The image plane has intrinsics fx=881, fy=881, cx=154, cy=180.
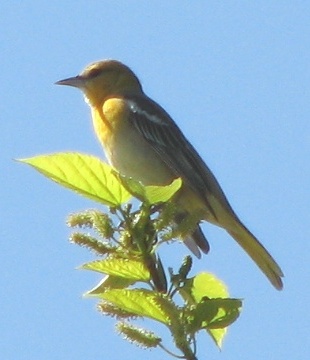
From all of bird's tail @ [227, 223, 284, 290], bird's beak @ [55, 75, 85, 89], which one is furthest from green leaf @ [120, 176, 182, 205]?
bird's beak @ [55, 75, 85, 89]

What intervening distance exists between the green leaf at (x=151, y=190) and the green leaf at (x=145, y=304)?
0.86 feet

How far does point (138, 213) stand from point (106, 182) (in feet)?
0.43

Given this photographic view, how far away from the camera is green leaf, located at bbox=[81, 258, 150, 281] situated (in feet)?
6.36

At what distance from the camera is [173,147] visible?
231 inches

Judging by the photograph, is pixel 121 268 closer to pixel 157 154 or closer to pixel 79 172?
pixel 79 172

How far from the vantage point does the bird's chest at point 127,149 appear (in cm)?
554

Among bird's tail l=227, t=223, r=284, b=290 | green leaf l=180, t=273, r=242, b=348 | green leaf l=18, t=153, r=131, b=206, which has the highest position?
bird's tail l=227, t=223, r=284, b=290

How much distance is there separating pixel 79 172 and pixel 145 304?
360 millimetres

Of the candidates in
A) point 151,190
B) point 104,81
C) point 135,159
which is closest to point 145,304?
point 151,190

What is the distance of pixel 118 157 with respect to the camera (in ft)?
18.2

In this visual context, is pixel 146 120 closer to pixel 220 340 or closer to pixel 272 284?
pixel 272 284

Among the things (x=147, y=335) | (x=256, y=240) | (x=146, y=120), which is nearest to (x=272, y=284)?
(x=256, y=240)

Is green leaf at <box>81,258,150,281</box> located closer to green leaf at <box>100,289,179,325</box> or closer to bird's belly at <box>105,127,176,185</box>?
green leaf at <box>100,289,179,325</box>

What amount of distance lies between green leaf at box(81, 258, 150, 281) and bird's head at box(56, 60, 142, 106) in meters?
4.34
